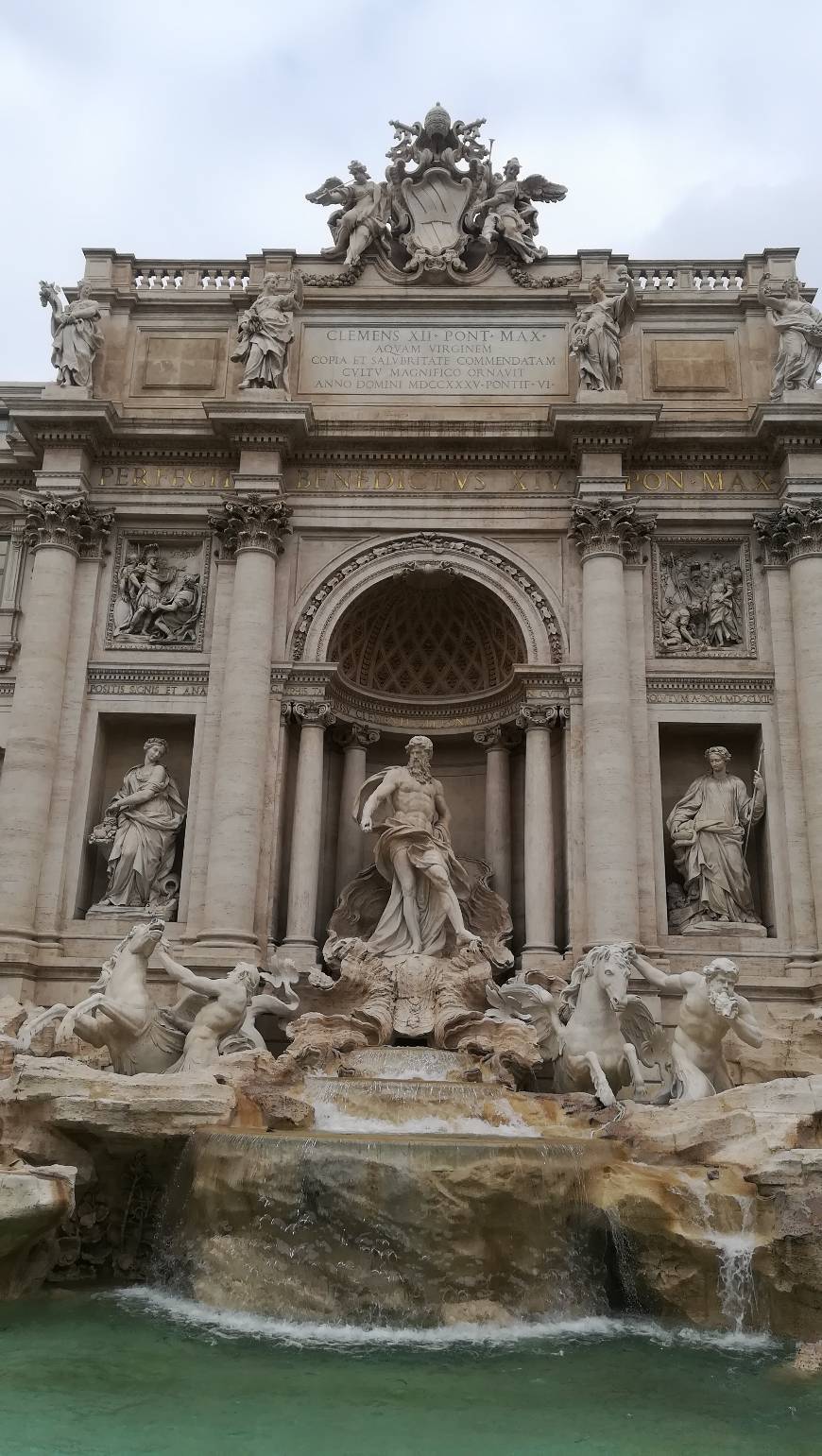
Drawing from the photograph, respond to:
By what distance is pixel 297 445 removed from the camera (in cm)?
1820

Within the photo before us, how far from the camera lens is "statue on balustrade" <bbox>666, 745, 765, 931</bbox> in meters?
16.3

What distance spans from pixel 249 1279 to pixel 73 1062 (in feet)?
10.6

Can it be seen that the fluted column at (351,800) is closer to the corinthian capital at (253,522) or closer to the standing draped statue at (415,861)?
the standing draped statue at (415,861)

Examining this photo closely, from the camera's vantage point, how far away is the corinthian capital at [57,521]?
1759 cm

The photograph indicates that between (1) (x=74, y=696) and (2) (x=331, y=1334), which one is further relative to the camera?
(1) (x=74, y=696)

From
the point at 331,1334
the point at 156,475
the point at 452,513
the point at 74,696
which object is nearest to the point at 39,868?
the point at 74,696

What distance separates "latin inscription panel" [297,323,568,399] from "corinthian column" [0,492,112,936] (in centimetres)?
451

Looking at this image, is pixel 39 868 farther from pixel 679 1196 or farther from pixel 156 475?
pixel 679 1196

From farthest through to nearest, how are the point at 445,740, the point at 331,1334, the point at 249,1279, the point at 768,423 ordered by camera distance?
the point at 445,740 < the point at 768,423 < the point at 249,1279 < the point at 331,1334

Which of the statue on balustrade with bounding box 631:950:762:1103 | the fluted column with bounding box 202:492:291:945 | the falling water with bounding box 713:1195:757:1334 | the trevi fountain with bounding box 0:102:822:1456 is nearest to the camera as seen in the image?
the falling water with bounding box 713:1195:757:1334

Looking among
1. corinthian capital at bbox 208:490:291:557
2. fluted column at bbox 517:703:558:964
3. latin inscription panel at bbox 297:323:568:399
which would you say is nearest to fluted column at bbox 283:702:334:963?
corinthian capital at bbox 208:490:291:557

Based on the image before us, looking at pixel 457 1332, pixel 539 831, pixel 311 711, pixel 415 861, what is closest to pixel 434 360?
pixel 311 711

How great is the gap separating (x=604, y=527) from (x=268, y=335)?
6099 mm

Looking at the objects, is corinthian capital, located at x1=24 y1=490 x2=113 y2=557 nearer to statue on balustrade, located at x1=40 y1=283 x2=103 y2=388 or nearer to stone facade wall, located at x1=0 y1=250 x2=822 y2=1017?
stone facade wall, located at x1=0 y1=250 x2=822 y2=1017
